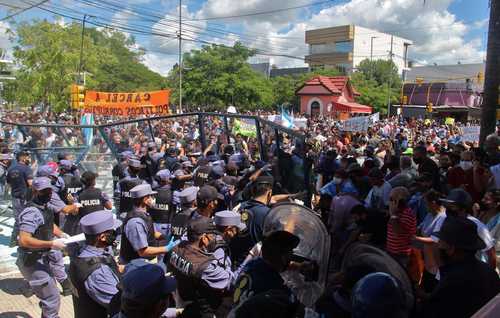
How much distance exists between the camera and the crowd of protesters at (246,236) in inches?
97.3

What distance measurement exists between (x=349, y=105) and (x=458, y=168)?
4072 centimetres

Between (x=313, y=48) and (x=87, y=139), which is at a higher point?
(x=313, y=48)

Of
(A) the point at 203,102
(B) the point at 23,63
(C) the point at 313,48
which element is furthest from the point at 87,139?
(C) the point at 313,48

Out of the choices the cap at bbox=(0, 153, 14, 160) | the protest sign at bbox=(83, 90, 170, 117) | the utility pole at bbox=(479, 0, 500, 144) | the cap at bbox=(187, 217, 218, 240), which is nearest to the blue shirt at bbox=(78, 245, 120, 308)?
the cap at bbox=(187, 217, 218, 240)

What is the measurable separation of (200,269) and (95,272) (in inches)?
31.4

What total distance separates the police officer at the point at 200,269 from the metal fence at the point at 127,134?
15.9 ft

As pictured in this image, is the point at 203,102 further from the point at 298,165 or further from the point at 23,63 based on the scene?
the point at 298,165

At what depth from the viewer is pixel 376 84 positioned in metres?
59.3

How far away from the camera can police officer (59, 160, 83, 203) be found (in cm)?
714

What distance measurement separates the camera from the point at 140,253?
4.22m

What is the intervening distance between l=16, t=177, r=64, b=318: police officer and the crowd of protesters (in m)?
0.01

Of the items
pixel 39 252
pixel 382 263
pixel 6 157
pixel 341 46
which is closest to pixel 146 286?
pixel 382 263

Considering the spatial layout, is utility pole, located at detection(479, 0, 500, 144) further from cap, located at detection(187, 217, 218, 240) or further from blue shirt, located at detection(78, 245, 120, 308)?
blue shirt, located at detection(78, 245, 120, 308)

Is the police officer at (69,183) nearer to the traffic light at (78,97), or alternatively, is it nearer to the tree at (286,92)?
the traffic light at (78,97)
